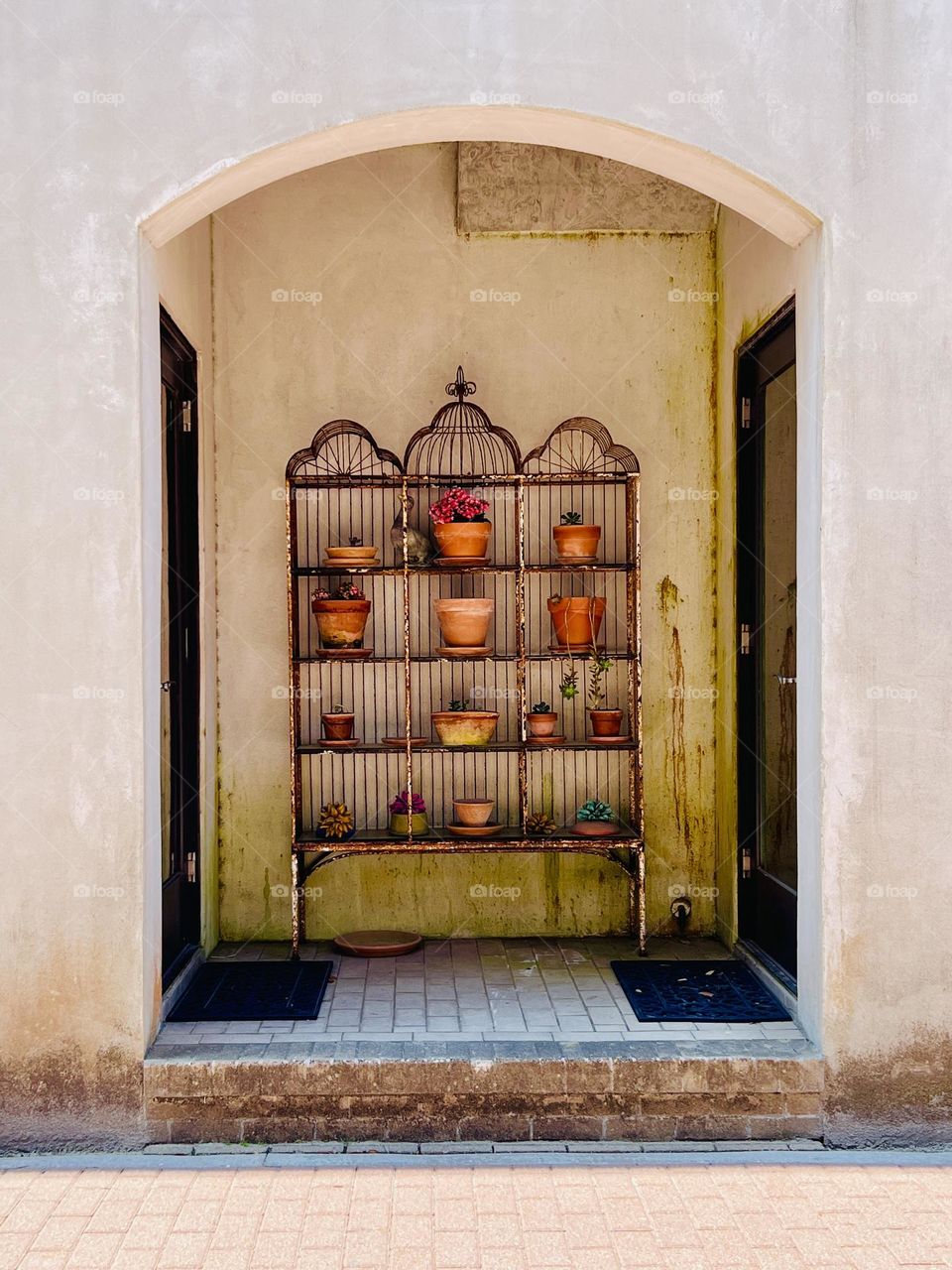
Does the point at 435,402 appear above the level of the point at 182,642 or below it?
above

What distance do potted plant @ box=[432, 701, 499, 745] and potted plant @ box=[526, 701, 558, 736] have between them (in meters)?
0.19

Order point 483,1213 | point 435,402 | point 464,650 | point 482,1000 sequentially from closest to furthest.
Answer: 1. point 483,1213
2. point 482,1000
3. point 464,650
4. point 435,402

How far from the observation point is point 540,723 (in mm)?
5344

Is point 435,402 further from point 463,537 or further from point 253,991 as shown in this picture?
point 253,991

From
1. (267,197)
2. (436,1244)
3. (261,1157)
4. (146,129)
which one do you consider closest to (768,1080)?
(436,1244)

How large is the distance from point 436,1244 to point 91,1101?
1.32 m

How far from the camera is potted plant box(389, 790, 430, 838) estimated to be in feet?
17.1

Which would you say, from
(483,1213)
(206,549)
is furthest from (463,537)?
(483,1213)

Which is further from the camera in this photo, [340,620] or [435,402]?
[435,402]

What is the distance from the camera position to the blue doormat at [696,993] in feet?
14.4

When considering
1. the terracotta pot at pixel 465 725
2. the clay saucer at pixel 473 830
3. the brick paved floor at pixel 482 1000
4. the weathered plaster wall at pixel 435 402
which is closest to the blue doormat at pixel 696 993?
the brick paved floor at pixel 482 1000

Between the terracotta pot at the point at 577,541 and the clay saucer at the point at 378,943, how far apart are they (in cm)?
190

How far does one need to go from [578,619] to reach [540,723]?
0.51 m

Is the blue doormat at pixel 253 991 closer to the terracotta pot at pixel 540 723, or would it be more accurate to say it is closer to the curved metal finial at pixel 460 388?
the terracotta pot at pixel 540 723
